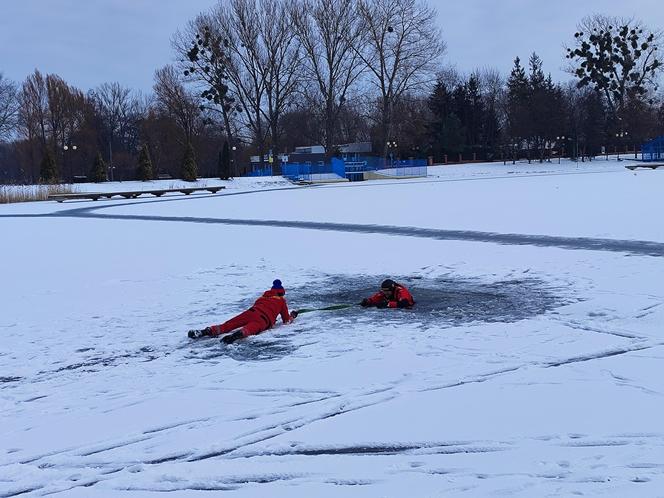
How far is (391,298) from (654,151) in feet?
209

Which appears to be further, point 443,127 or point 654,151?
point 443,127

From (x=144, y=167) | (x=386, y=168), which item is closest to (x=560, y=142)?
(x=386, y=168)

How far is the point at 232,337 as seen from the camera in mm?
6910

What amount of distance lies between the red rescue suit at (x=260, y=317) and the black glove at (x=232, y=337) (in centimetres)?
6

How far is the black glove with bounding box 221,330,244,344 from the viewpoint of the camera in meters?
6.88

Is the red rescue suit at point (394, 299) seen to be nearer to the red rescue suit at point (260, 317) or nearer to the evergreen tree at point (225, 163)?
the red rescue suit at point (260, 317)

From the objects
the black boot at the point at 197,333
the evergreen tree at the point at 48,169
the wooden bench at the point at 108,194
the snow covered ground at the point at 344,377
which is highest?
the evergreen tree at the point at 48,169

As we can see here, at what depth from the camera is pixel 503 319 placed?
754 centimetres

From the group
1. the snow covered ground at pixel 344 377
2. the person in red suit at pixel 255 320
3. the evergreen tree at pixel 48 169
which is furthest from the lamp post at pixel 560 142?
the person in red suit at pixel 255 320

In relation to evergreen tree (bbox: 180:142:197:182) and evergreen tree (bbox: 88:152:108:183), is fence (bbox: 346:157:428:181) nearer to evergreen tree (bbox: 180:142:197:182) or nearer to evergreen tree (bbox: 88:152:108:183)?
evergreen tree (bbox: 180:142:197:182)

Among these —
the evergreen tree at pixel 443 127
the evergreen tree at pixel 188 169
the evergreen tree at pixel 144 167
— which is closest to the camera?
the evergreen tree at pixel 144 167

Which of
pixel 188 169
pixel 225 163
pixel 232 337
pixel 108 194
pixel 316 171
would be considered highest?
pixel 225 163

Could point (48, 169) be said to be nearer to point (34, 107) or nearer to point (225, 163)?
point (225, 163)

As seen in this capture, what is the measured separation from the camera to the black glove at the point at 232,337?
6.88 metres
